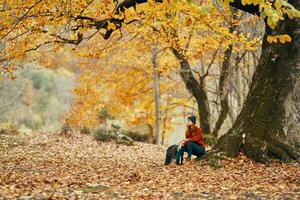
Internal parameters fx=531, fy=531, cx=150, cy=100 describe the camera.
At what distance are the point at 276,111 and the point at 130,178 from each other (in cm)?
437

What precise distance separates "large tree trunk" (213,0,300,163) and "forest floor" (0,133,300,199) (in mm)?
404

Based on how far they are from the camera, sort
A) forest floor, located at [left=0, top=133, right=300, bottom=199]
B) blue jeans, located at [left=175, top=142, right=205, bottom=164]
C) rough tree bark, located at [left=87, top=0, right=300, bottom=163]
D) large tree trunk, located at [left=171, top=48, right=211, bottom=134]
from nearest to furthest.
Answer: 1. forest floor, located at [left=0, top=133, right=300, bottom=199]
2. rough tree bark, located at [left=87, top=0, right=300, bottom=163]
3. blue jeans, located at [left=175, top=142, right=205, bottom=164]
4. large tree trunk, located at [left=171, top=48, right=211, bottom=134]

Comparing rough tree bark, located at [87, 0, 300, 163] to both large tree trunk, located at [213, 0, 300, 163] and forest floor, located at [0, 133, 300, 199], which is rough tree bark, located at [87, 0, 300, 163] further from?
forest floor, located at [0, 133, 300, 199]

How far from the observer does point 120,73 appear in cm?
2973

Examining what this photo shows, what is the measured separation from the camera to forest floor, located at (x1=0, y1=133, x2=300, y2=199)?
9.45 m

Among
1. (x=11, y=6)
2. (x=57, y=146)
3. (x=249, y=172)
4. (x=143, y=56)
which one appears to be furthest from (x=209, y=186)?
(x=143, y=56)

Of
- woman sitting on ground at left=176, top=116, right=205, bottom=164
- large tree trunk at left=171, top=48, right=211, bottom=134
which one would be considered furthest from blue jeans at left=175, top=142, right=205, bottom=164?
large tree trunk at left=171, top=48, right=211, bottom=134

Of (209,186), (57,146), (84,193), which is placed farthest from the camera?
(57,146)

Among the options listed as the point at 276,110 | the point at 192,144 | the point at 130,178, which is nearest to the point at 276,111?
the point at 276,110

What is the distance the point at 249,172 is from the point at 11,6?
294 inches

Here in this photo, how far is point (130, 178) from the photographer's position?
459 inches

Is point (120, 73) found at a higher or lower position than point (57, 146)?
higher

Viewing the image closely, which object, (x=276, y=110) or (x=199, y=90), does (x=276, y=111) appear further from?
(x=199, y=90)

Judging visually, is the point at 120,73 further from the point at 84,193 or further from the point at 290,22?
the point at 84,193
